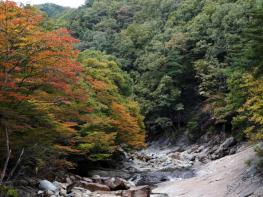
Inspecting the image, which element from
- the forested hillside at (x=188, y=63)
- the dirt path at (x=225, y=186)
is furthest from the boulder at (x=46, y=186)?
the forested hillside at (x=188, y=63)

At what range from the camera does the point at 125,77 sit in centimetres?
4031

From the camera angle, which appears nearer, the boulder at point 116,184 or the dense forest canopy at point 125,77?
the dense forest canopy at point 125,77

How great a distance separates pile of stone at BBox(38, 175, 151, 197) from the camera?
16.2 metres

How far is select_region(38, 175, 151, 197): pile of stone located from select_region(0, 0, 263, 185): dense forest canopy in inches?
44.5

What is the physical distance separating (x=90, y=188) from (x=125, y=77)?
2236 cm

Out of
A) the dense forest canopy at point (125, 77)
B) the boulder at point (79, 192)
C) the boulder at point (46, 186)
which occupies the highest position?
the dense forest canopy at point (125, 77)

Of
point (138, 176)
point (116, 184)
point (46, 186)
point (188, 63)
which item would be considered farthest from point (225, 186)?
point (188, 63)

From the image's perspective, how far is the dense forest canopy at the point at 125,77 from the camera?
1397cm

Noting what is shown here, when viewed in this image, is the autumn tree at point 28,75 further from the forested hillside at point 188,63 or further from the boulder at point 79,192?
the forested hillside at point 188,63

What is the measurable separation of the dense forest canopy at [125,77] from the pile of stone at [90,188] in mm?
1131

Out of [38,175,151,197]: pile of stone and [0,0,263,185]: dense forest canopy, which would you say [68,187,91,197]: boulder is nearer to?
[38,175,151,197]: pile of stone

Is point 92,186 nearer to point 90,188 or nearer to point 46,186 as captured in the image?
point 90,188

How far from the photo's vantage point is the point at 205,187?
17.0 m

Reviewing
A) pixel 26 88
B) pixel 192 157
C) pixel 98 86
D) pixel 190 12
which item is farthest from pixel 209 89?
pixel 26 88
